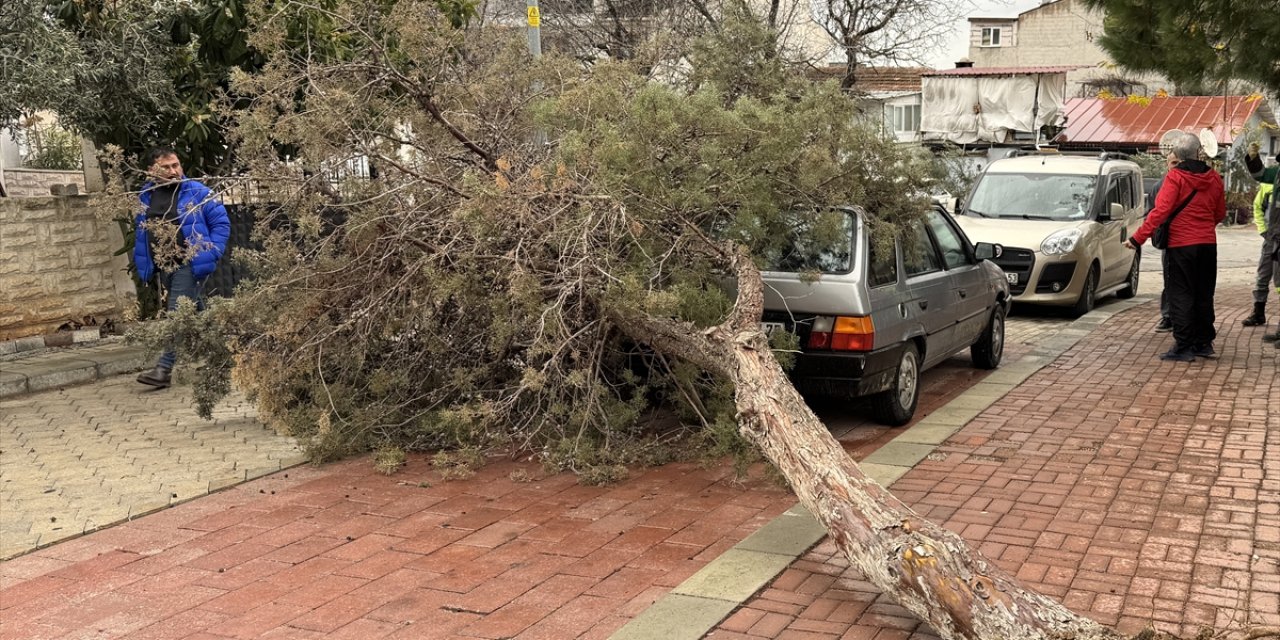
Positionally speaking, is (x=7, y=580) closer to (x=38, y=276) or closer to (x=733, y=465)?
(x=733, y=465)

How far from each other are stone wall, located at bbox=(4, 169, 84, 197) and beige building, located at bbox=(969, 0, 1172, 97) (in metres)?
37.7

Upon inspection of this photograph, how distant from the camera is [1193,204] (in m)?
10.2

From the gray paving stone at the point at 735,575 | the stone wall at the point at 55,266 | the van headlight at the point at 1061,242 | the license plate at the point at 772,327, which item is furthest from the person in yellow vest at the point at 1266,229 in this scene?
the stone wall at the point at 55,266

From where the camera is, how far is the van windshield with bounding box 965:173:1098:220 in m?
14.6

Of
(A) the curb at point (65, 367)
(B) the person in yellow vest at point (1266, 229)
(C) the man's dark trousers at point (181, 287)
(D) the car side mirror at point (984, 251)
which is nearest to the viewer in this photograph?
(D) the car side mirror at point (984, 251)

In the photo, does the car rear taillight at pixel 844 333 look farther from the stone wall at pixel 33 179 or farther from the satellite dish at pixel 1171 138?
the stone wall at pixel 33 179

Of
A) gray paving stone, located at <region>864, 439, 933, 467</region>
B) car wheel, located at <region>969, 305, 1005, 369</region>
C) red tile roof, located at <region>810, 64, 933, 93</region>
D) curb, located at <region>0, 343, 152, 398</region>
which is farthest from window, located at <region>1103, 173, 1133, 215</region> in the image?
curb, located at <region>0, 343, 152, 398</region>

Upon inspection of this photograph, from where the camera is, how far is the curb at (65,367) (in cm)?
973

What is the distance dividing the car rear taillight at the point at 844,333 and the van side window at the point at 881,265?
1.17 feet

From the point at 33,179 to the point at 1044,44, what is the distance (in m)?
43.2

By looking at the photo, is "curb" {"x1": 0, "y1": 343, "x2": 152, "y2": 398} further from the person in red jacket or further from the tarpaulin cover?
the tarpaulin cover

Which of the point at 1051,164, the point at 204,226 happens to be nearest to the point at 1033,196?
the point at 1051,164

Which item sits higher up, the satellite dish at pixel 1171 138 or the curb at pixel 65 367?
the satellite dish at pixel 1171 138

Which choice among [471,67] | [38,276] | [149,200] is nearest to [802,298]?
[471,67]
